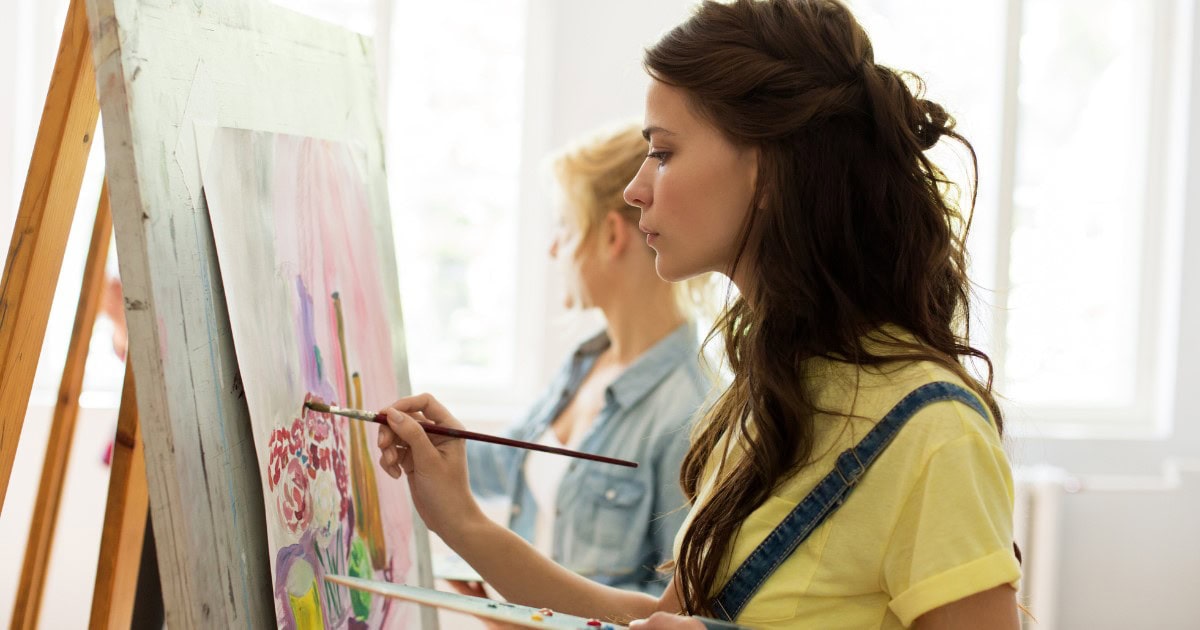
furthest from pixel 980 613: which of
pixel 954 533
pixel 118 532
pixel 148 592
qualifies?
pixel 148 592

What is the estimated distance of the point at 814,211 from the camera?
103 centimetres

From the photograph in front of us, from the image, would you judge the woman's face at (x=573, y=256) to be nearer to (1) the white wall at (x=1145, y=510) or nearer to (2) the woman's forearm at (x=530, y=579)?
A: (2) the woman's forearm at (x=530, y=579)

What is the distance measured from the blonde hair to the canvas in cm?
62

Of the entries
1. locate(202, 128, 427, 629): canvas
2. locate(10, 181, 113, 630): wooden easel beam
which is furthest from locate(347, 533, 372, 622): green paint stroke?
locate(10, 181, 113, 630): wooden easel beam

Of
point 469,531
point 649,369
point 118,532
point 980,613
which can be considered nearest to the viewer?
point 980,613

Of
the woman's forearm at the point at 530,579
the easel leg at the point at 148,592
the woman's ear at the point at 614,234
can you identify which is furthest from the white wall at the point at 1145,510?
the easel leg at the point at 148,592

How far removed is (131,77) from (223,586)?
41 cm

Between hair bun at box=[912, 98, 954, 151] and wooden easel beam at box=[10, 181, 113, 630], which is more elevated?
hair bun at box=[912, 98, 954, 151]

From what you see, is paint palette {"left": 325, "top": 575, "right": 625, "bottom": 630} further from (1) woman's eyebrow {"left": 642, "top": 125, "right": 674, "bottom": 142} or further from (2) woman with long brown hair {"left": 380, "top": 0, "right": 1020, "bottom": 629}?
(1) woman's eyebrow {"left": 642, "top": 125, "right": 674, "bottom": 142}

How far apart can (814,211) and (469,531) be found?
520 millimetres

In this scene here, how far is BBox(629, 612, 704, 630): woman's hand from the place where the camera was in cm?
86

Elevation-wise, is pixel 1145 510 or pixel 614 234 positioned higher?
pixel 614 234

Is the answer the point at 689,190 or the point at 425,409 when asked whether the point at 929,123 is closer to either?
the point at 689,190

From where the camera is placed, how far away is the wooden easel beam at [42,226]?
0.89 m
